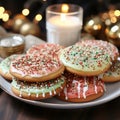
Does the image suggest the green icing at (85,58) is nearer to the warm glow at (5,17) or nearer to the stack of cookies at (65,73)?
the stack of cookies at (65,73)

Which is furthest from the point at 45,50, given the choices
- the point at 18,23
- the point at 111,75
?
the point at 18,23

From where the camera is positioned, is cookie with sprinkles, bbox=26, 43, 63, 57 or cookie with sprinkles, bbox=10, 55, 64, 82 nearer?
cookie with sprinkles, bbox=10, 55, 64, 82

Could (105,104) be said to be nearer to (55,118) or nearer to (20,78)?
(55,118)

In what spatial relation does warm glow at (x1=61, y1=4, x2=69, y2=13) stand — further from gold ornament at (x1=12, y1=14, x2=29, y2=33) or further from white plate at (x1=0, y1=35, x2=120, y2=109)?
white plate at (x1=0, y1=35, x2=120, y2=109)

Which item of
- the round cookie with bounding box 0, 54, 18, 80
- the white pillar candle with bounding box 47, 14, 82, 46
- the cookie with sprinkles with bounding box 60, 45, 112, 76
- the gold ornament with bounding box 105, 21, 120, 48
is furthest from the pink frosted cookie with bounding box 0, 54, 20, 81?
the gold ornament with bounding box 105, 21, 120, 48

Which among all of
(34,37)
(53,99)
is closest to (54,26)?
(34,37)

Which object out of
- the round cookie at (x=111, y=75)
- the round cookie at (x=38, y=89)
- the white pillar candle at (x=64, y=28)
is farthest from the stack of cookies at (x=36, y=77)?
the white pillar candle at (x=64, y=28)

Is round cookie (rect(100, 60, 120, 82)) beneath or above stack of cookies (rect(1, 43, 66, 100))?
beneath
